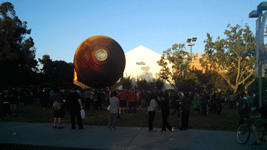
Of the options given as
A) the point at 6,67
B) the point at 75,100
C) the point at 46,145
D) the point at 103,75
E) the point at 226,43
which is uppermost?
the point at 226,43

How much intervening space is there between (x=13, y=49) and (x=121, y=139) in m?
31.6

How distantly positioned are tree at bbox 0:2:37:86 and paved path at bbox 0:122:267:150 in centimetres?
2516

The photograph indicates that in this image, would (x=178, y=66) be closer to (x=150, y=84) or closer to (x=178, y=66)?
(x=178, y=66)

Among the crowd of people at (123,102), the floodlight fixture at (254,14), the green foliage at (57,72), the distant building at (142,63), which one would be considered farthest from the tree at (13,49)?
the floodlight fixture at (254,14)

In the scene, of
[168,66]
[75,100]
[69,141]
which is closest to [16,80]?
[168,66]

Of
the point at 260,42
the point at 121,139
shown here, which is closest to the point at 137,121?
the point at 121,139

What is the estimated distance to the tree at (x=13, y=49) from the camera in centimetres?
3186

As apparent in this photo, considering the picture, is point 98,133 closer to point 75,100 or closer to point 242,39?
point 75,100

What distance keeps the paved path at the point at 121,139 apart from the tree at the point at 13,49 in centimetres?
2516

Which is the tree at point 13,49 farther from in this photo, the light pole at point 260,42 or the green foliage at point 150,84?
the light pole at point 260,42

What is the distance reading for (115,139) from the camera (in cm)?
799

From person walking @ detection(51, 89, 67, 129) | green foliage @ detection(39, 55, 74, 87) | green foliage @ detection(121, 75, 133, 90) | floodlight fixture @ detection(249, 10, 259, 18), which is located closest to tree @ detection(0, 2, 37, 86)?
green foliage @ detection(39, 55, 74, 87)

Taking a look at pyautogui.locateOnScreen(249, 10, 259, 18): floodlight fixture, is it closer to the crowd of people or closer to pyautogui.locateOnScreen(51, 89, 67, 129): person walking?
the crowd of people

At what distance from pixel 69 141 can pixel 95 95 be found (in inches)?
469
